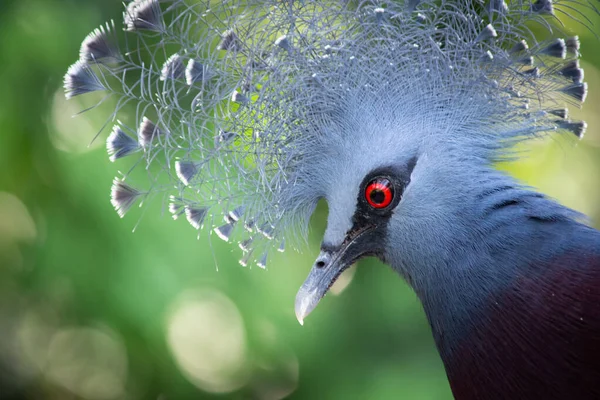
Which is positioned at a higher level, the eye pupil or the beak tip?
the eye pupil

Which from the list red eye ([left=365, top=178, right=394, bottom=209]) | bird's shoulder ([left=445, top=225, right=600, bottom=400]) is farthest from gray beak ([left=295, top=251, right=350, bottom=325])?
bird's shoulder ([left=445, top=225, right=600, bottom=400])

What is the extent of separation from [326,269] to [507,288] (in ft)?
1.61

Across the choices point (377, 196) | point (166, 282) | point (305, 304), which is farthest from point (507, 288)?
point (166, 282)

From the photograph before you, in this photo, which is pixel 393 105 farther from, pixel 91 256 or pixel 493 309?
pixel 91 256

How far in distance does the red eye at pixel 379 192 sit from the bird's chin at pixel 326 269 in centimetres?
9

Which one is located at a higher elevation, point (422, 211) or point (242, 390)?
point (422, 211)

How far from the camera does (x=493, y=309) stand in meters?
1.67

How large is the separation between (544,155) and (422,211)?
99cm

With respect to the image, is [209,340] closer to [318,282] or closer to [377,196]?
[318,282]

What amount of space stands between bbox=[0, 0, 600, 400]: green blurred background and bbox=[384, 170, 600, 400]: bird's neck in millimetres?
799

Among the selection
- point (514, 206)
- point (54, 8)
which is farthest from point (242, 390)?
point (54, 8)

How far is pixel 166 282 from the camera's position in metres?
2.48

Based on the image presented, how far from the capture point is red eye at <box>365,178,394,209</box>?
186 centimetres

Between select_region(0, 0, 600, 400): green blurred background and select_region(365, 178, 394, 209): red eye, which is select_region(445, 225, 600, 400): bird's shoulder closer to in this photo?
select_region(365, 178, 394, 209): red eye
